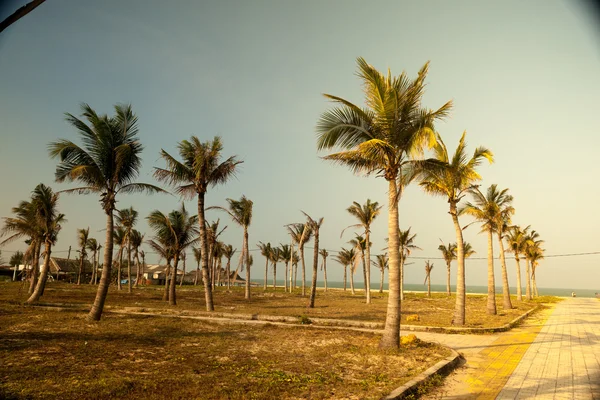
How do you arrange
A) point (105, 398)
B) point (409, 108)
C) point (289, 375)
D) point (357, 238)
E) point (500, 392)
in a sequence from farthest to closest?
point (357, 238)
point (409, 108)
point (289, 375)
point (500, 392)
point (105, 398)

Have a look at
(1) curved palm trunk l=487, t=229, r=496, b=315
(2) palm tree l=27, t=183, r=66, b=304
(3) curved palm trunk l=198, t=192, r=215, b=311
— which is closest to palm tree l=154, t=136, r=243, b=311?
(3) curved palm trunk l=198, t=192, r=215, b=311

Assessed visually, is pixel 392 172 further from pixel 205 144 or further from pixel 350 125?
pixel 205 144

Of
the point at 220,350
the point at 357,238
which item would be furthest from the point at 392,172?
the point at 357,238

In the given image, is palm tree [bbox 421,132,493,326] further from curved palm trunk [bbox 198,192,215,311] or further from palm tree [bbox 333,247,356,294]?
palm tree [bbox 333,247,356,294]

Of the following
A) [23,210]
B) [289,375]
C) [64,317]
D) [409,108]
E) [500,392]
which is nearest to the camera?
[500,392]

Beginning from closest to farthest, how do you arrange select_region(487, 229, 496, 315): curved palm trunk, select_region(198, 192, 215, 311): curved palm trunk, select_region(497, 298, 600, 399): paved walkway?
select_region(497, 298, 600, 399): paved walkway, select_region(198, 192, 215, 311): curved palm trunk, select_region(487, 229, 496, 315): curved palm trunk

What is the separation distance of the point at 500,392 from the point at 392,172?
22.9 ft

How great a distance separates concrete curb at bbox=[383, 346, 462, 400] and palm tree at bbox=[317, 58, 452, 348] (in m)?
1.80

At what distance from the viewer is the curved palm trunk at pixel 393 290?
1055 cm

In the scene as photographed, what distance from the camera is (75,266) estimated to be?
73.1 meters

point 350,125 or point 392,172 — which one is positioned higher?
point 350,125

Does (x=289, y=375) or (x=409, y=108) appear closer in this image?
(x=289, y=375)

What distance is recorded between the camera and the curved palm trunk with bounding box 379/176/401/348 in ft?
34.6

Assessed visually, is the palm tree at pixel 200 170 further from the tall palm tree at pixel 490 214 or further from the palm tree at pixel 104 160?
the tall palm tree at pixel 490 214
